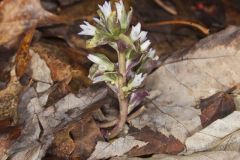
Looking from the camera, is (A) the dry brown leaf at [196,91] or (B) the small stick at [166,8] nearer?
(A) the dry brown leaf at [196,91]

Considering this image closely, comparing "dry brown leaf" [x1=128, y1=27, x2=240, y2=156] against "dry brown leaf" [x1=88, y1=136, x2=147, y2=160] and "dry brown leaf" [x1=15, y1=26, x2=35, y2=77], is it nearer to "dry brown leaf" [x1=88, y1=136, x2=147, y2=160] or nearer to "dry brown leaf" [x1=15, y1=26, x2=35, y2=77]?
"dry brown leaf" [x1=88, y1=136, x2=147, y2=160]

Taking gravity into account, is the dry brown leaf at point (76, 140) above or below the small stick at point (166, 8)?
below

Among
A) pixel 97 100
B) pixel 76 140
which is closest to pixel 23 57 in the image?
pixel 97 100

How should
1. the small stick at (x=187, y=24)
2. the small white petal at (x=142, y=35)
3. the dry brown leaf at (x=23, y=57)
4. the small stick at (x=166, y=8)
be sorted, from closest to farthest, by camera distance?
the small white petal at (x=142, y=35) < the dry brown leaf at (x=23, y=57) < the small stick at (x=187, y=24) < the small stick at (x=166, y=8)

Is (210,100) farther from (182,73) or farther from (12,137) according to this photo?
(12,137)

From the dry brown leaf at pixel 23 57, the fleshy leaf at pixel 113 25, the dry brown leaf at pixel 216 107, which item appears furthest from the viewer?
the dry brown leaf at pixel 23 57

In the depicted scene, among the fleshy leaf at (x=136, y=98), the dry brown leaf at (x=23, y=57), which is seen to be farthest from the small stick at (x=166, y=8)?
the fleshy leaf at (x=136, y=98)

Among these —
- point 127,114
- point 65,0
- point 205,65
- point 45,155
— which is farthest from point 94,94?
point 65,0

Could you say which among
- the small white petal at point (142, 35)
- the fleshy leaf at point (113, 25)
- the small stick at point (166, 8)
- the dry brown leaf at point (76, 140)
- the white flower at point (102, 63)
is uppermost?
the fleshy leaf at point (113, 25)

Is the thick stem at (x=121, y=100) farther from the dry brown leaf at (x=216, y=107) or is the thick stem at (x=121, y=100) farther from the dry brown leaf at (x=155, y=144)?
the dry brown leaf at (x=216, y=107)
